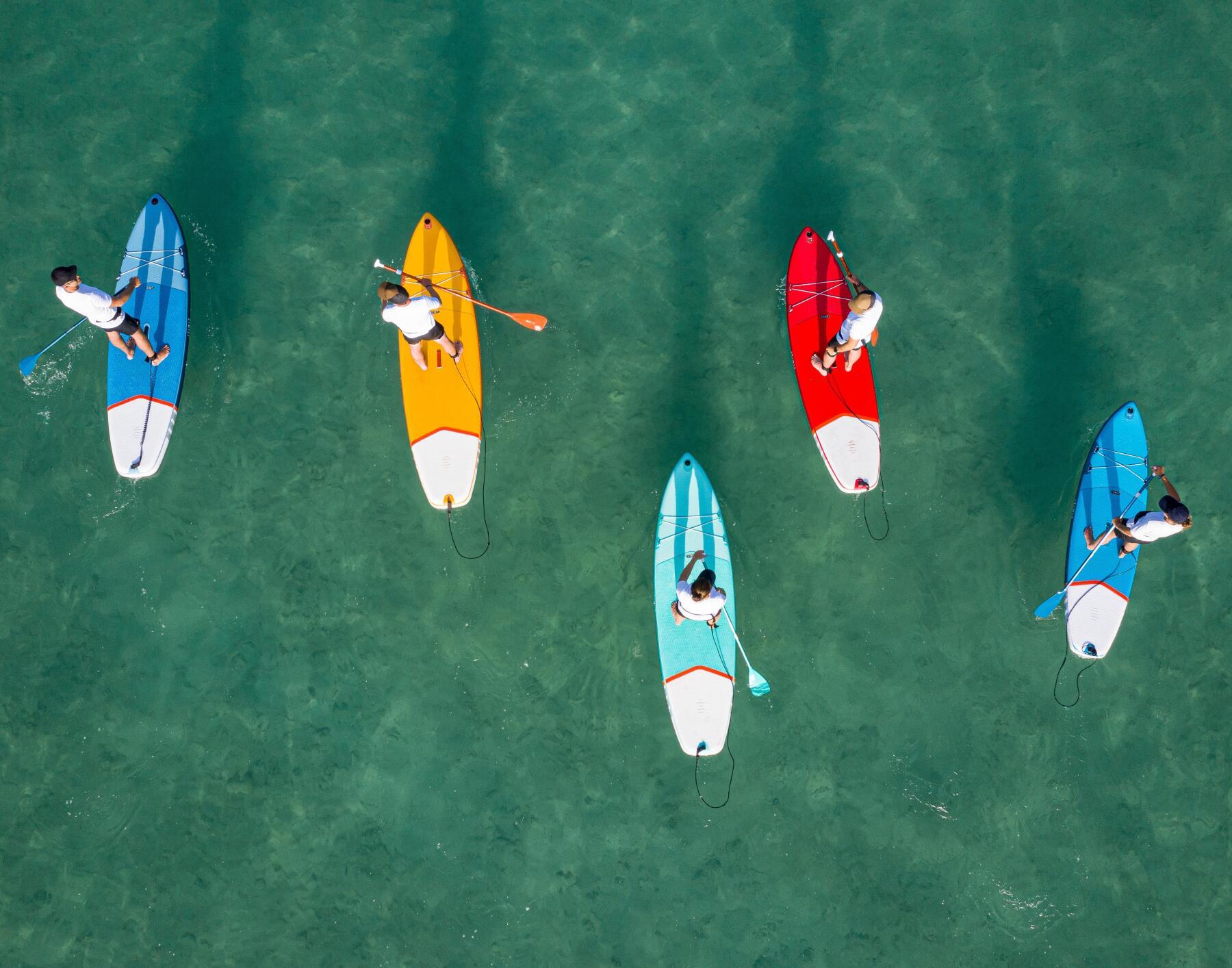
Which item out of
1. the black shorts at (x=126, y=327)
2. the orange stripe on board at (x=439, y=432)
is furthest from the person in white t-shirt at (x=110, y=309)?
the orange stripe on board at (x=439, y=432)

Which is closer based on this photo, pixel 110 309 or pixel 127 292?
pixel 110 309

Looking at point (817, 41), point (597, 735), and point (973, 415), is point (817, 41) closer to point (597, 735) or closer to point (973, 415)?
point (973, 415)

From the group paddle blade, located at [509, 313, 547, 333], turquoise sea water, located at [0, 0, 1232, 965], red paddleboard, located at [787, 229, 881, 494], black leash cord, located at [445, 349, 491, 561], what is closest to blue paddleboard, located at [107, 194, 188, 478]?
turquoise sea water, located at [0, 0, 1232, 965]

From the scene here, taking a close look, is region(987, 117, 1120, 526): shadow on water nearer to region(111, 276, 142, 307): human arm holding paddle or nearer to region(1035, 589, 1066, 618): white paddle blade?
region(1035, 589, 1066, 618): white paddle blade

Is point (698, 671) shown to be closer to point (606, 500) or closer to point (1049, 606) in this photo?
point (606, 500)

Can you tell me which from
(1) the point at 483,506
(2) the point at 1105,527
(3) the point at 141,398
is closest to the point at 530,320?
(1) the point at 483,506

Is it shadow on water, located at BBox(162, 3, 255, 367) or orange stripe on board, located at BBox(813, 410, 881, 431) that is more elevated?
shadow on water, located at BBox(162, 3, 255, 367)
